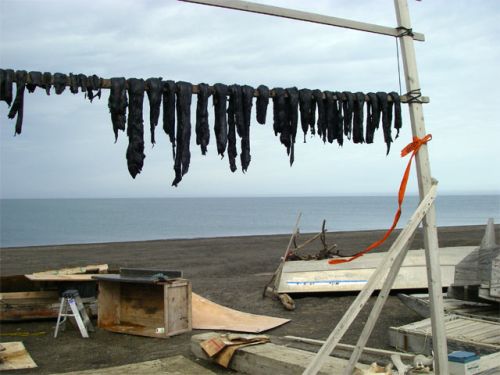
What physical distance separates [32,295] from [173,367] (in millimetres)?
4683

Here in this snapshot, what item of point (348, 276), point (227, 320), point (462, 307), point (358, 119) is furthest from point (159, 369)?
point (348, 276)

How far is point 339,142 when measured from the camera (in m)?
5.73

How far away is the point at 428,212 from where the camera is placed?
5137 millimetres

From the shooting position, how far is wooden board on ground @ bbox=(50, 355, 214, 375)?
25.5 feet

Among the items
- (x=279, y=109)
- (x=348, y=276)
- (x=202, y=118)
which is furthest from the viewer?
(x=348, y=276)

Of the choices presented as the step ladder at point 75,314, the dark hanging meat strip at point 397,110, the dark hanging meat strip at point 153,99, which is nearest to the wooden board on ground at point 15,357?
the step ladder at point 75,314

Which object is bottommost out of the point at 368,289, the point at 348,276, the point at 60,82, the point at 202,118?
the point at 348,276

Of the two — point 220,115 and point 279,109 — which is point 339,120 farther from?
point 220,115

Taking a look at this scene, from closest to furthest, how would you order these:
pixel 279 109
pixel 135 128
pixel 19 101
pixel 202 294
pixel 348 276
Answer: pixel 19 101 → pixel 135 128 → pixel 279 109 → pixel 348 276 → pixel 202 294

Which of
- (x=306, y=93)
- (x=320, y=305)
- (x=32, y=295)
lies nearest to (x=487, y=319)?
(x=320, y=305)

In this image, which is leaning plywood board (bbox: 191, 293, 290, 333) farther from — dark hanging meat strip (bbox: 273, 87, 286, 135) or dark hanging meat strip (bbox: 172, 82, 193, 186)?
dark hanging meat strip (bbox: 172, 82, 193, 186)

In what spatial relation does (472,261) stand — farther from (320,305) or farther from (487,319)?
(320,305)

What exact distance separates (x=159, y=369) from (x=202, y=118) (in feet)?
14.2

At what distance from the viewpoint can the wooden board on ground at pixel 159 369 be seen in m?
7.77
